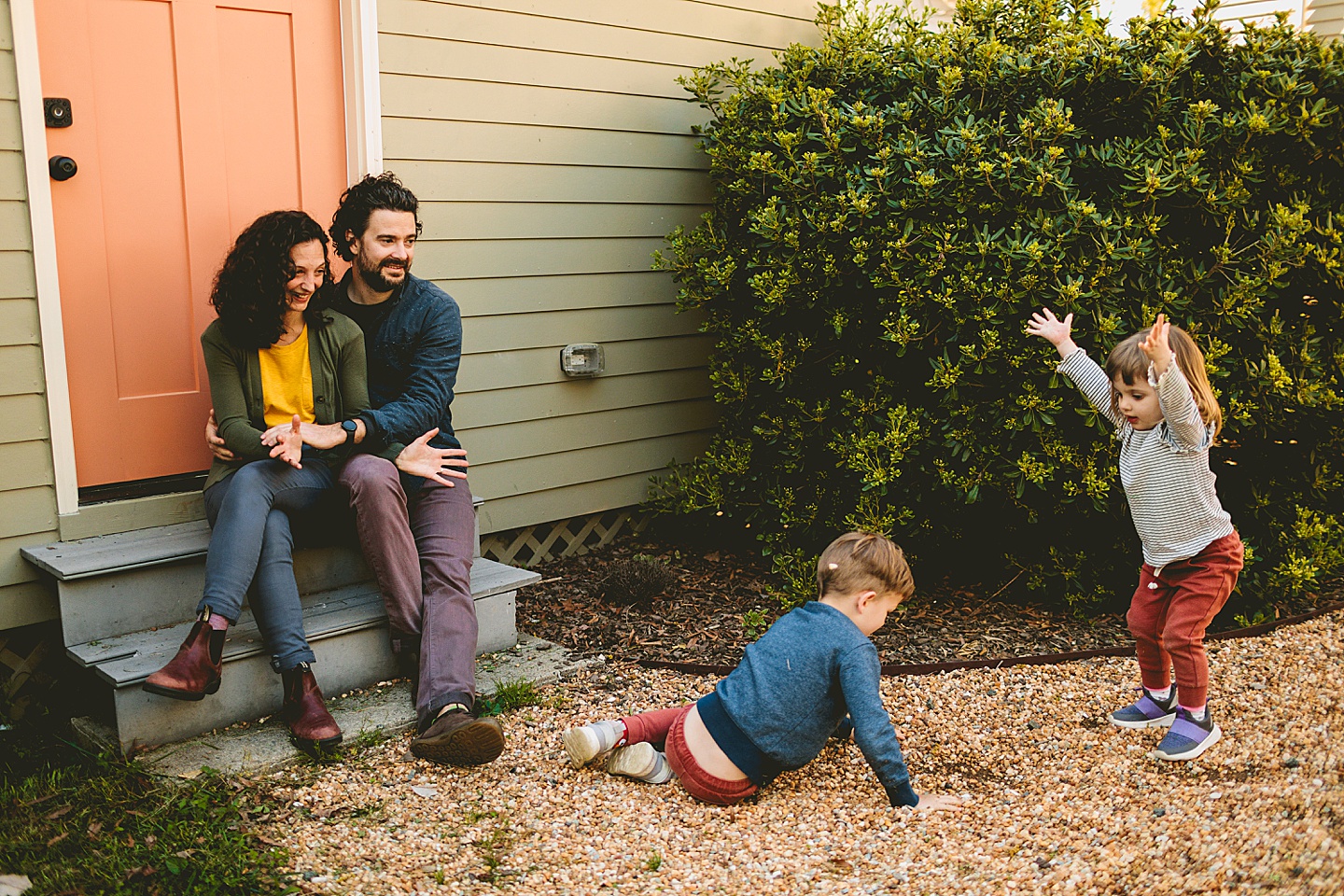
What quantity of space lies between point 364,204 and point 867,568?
208 centimetres

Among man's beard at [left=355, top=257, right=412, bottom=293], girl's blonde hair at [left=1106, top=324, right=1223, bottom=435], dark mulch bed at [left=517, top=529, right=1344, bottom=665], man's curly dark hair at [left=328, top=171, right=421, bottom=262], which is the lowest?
dark mulch bed at [left=517, top=529, right=1344, bottom=665]

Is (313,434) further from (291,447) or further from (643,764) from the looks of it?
(643,764)

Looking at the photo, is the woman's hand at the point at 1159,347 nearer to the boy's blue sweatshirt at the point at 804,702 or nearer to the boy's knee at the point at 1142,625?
the boy's knee at the point at 1142,625

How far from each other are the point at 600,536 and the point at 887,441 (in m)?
1.59

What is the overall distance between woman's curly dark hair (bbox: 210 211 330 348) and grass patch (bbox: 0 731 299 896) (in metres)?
1.29

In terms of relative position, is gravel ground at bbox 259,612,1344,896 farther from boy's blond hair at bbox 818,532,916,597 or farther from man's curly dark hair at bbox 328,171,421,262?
man's curly dark hair at bbox 328,171,421,262

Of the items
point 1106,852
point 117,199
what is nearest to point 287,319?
point 117,199

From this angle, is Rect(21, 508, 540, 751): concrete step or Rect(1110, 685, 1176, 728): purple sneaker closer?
Rect(21, 508, 540, 751): concrete step

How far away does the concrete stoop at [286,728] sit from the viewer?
306 centimetres

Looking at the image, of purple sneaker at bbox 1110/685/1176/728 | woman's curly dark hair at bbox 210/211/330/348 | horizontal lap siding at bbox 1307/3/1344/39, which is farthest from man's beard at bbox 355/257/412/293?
horizontal lap siding at bbox 1307/3/1344/39

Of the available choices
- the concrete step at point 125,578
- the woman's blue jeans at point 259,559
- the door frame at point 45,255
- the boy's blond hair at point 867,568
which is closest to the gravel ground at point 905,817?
the woman's blue jeans at point 259,559

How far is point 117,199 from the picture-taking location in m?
3.61

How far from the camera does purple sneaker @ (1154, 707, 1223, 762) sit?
3139 mm

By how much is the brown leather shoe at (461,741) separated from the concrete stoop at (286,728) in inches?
9.1
